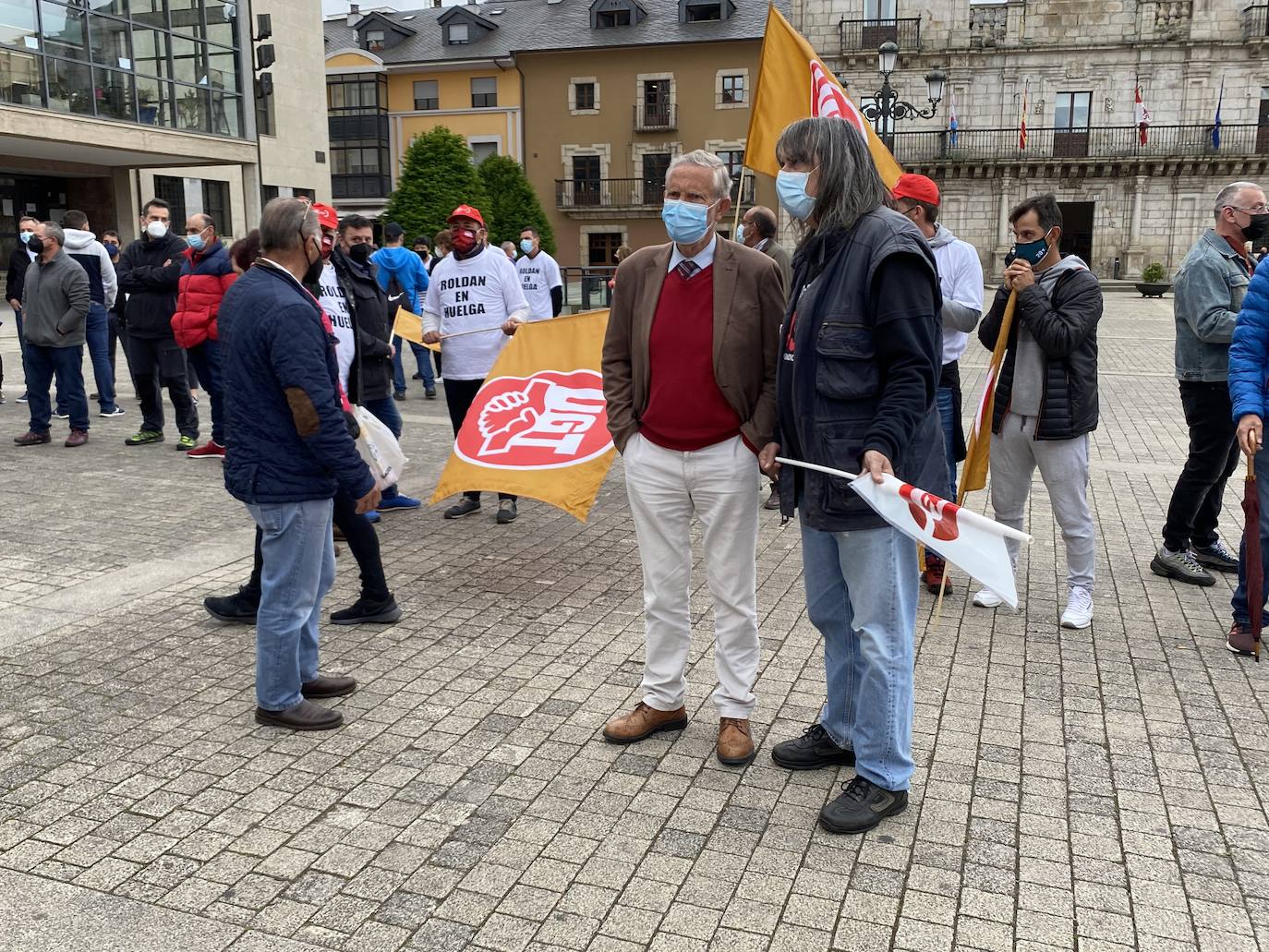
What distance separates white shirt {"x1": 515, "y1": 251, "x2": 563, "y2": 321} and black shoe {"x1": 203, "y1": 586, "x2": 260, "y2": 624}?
7.92 meters

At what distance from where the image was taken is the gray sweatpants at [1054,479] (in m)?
5.32

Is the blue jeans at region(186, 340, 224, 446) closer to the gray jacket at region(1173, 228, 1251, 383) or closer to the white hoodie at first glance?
the white hoodie

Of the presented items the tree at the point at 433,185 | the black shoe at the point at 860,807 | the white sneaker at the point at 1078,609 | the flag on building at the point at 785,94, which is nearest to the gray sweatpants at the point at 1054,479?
the white sneaker at the point at 1078,609

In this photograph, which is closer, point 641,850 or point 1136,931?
point 1136,931

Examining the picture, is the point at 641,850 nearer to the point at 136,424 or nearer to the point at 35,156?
the point at 136,424

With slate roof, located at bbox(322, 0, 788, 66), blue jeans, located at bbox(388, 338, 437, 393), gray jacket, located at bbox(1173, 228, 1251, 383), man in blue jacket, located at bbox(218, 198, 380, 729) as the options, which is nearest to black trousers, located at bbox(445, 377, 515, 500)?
man in blue jacket, located at bbox(218, 198, 380, 729)

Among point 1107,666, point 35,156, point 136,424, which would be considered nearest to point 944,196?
point 35,156

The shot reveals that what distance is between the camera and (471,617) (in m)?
5.46

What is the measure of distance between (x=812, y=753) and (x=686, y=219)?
74.6 inches

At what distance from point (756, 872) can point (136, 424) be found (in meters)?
9.79

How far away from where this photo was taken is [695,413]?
3.77 m

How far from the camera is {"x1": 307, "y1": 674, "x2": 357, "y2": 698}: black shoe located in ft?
14.6

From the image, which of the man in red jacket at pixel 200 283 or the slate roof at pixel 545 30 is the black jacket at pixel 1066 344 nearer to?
the man in red jacket at pixel 200 283

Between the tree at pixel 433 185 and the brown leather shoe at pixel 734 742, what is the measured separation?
40.5m
